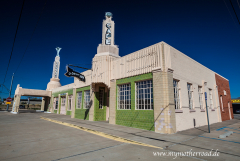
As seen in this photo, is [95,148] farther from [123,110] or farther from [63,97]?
[63,97]

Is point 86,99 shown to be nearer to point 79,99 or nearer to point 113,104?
point 79,99

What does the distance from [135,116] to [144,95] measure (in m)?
1.82

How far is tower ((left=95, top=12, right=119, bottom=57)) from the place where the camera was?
14855 mm

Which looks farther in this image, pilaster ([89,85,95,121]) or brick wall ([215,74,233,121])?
brick wall ([215,74,233,121])

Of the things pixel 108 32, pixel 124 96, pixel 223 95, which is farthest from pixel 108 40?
pixel 223 95

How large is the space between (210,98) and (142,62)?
10.7 m

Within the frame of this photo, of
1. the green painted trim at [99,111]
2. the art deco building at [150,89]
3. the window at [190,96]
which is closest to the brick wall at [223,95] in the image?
the art deco building at [150,89]

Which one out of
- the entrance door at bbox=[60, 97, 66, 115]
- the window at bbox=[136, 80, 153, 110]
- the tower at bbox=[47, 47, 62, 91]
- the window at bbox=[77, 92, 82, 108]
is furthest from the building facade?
the tower at bbox=[47, 47, 62, 91]

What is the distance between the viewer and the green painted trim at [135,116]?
9.88 m

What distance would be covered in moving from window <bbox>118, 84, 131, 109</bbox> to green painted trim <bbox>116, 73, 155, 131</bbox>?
40cm

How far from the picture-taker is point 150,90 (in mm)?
10234

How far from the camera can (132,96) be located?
11375 millimetres

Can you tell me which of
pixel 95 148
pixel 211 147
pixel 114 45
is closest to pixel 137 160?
pixel 95 148

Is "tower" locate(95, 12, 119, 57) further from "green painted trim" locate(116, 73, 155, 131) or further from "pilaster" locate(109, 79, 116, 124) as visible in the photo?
"green painted trim" locate(116, 73, 155, 131)
